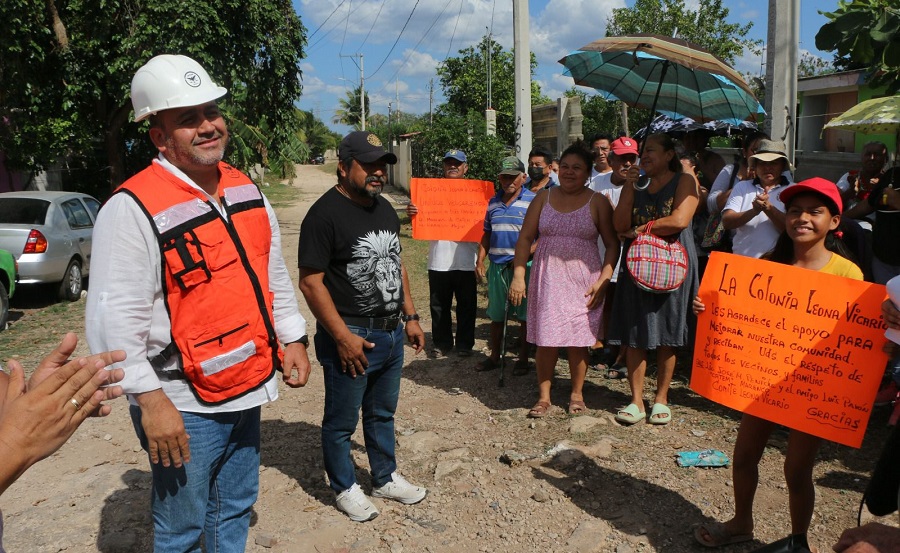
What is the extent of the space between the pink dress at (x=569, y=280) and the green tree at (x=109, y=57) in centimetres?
1121

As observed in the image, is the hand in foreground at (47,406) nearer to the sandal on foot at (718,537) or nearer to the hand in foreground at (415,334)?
the hand in foreground at (415,334)

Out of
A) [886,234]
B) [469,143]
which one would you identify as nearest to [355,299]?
[886,234]

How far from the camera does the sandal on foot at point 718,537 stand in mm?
3434

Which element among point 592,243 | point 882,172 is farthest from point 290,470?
point 882,172

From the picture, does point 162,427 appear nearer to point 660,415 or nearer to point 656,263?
point 656,263

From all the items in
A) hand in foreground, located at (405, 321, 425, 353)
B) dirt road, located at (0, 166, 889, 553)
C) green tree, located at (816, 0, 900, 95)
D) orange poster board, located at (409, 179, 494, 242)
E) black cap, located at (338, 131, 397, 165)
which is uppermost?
green tree, located at (816, 0, 900, 95)

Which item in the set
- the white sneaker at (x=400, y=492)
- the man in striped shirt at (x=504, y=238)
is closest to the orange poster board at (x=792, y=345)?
the white sneaker at (x=400, y=492)

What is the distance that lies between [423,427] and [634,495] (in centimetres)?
175

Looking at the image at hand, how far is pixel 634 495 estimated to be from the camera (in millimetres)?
4047

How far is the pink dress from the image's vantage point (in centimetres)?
504

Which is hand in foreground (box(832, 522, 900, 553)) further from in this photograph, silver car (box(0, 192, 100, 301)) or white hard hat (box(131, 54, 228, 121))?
silver car (box(0, 192, 100, 301))

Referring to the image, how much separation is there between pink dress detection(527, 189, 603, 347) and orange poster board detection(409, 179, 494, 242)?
68.0 inches

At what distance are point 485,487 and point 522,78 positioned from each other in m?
7.21

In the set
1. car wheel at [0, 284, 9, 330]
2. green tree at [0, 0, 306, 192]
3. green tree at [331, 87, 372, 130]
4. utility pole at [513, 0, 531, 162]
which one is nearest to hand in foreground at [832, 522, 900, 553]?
utility pole at [513, 0, 531, 162]
